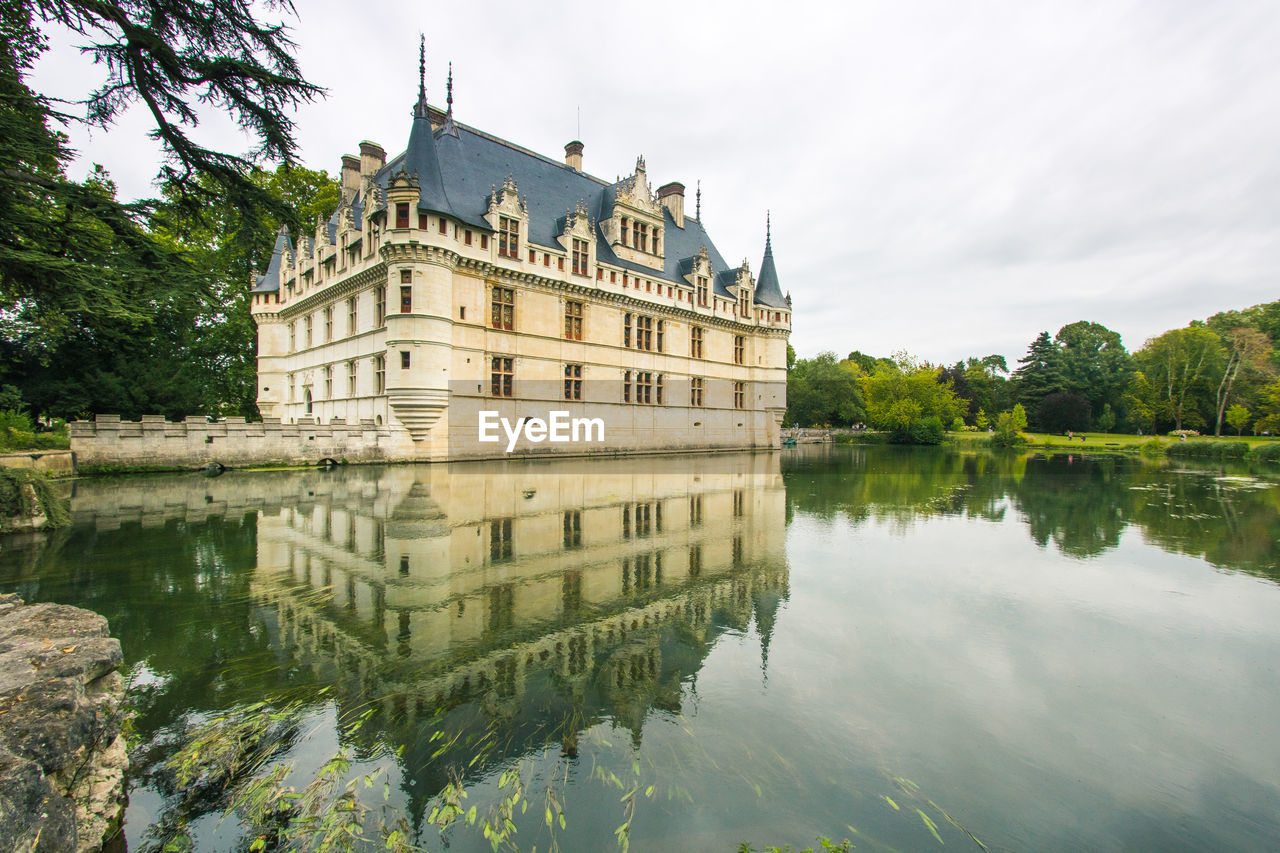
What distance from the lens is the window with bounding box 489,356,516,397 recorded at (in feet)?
78.2

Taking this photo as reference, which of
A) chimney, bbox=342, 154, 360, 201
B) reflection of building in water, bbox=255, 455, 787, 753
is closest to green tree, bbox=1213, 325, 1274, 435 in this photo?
reflection of building in water, bbox=255, 455, 787, 753

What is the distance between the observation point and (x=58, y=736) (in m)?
2.18

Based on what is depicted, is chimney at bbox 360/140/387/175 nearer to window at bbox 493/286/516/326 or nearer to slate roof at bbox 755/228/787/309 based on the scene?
window at bbox 493/286/516/326

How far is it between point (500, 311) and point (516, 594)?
65.8 feet

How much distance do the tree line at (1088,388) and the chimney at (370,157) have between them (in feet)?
143

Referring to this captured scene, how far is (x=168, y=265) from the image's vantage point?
26.5 feet

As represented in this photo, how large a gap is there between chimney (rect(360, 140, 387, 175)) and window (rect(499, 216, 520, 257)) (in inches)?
317

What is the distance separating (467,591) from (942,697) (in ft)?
14.5

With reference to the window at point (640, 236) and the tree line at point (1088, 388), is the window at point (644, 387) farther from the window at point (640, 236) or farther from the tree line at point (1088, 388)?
the tree line at point (1088, 388)

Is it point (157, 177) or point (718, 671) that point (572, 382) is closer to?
point (157, 177)

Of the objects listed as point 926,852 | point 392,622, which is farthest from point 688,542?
point 926,852

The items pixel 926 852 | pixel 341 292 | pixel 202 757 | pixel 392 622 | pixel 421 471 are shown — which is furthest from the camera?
pixel 341 292

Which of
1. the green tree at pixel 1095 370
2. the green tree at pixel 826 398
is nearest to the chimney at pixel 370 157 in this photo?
the green tree at pixel 826 398

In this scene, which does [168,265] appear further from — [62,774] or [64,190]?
[62,774]
